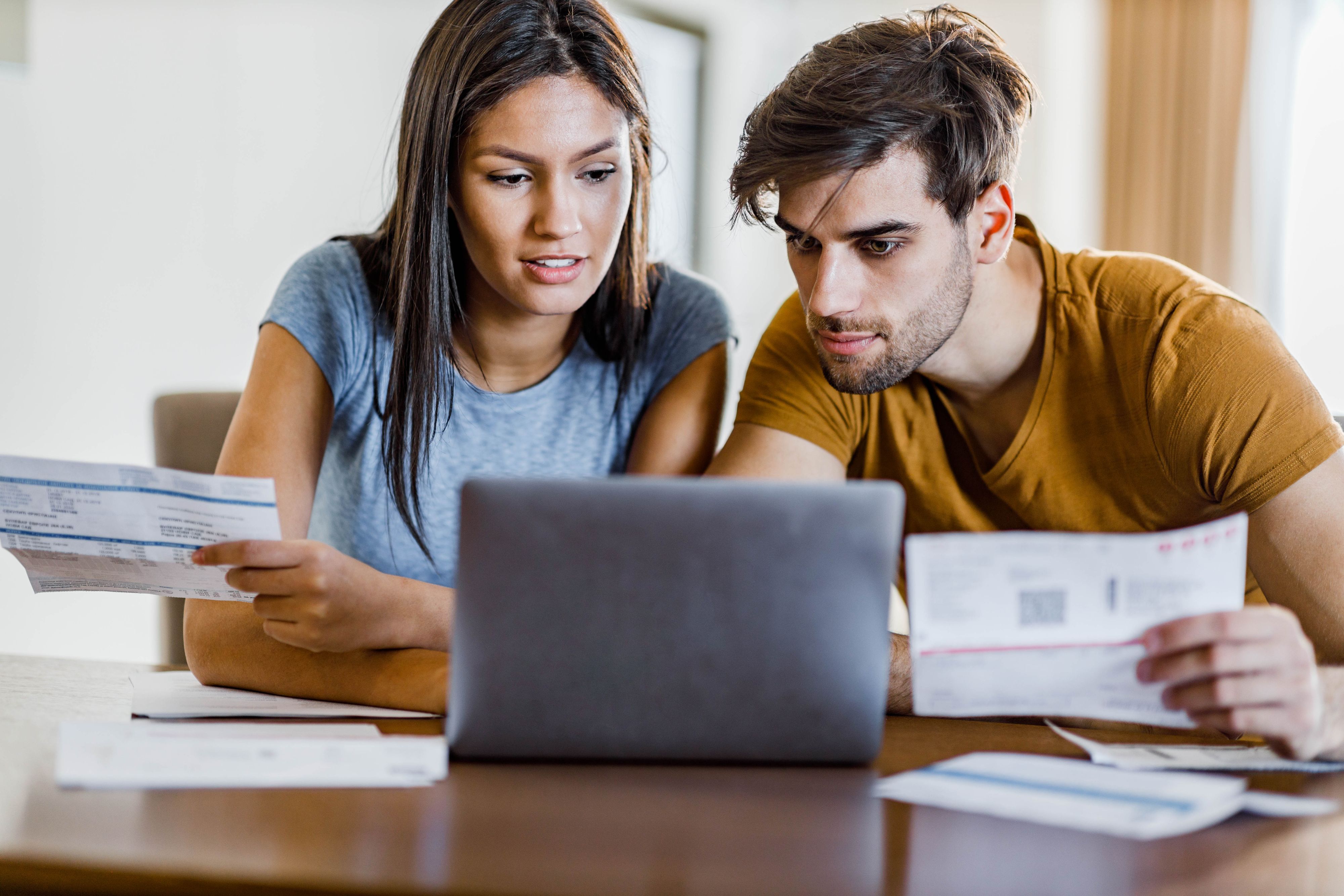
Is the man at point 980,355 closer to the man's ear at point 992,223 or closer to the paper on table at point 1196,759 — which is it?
the man's ear at point 992,223

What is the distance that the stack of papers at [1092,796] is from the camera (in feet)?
2.43

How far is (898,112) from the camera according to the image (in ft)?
4.33

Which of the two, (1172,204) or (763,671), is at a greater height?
(1172,204)

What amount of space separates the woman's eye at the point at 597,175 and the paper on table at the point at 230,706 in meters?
0.70

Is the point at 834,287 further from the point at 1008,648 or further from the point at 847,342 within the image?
the point at 1008,648

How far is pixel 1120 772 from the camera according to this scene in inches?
33.8

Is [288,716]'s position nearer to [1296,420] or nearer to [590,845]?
[590,845]

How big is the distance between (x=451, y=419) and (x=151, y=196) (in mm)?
1574

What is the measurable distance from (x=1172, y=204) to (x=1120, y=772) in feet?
11.6

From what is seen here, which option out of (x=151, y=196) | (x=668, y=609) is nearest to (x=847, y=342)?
(x=668, y=609)

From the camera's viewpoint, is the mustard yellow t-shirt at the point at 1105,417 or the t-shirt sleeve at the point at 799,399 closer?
the mustard yellow t-shirt at the point at 1105,417

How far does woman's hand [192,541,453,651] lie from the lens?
3.33 feet

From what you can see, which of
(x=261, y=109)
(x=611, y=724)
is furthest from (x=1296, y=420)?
(x=261, y=109)

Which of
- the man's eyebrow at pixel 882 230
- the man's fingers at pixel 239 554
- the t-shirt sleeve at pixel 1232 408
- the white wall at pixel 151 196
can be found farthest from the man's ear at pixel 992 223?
the white wall at pixel 151 196
